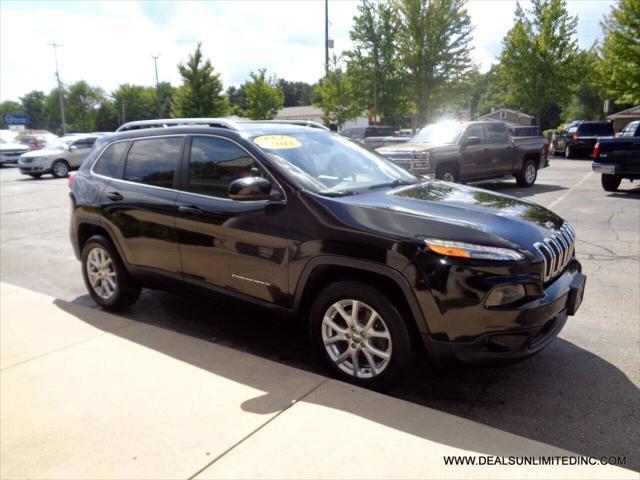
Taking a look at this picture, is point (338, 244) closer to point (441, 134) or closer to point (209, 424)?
point (209, 424)

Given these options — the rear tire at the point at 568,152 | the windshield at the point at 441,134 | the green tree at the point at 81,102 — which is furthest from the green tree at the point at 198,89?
the green tree at the point at 81,102

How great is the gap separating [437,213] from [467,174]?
9661 mm

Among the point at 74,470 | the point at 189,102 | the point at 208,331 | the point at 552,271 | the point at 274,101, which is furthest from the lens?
the point at 274,101

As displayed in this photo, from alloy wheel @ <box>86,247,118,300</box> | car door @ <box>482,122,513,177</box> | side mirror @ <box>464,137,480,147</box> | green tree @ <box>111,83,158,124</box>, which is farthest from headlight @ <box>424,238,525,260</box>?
green tree @ <box>111,83,158,124</box>

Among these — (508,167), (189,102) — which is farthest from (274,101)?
(508,167)

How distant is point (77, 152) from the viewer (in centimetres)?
2170

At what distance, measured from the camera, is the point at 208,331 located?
15.3ft

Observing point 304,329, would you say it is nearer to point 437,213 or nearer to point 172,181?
point 437,213

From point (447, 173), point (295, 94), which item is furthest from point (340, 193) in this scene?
point (295, 94)

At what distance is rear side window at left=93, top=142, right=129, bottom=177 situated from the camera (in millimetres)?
5016

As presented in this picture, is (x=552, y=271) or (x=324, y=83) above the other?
(x=324, y=83)

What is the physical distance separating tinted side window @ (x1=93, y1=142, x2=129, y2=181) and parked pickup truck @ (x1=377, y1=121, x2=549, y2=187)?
24.3ft

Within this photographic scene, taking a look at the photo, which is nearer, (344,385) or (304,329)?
(344,385)

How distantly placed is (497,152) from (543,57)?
27.6m
